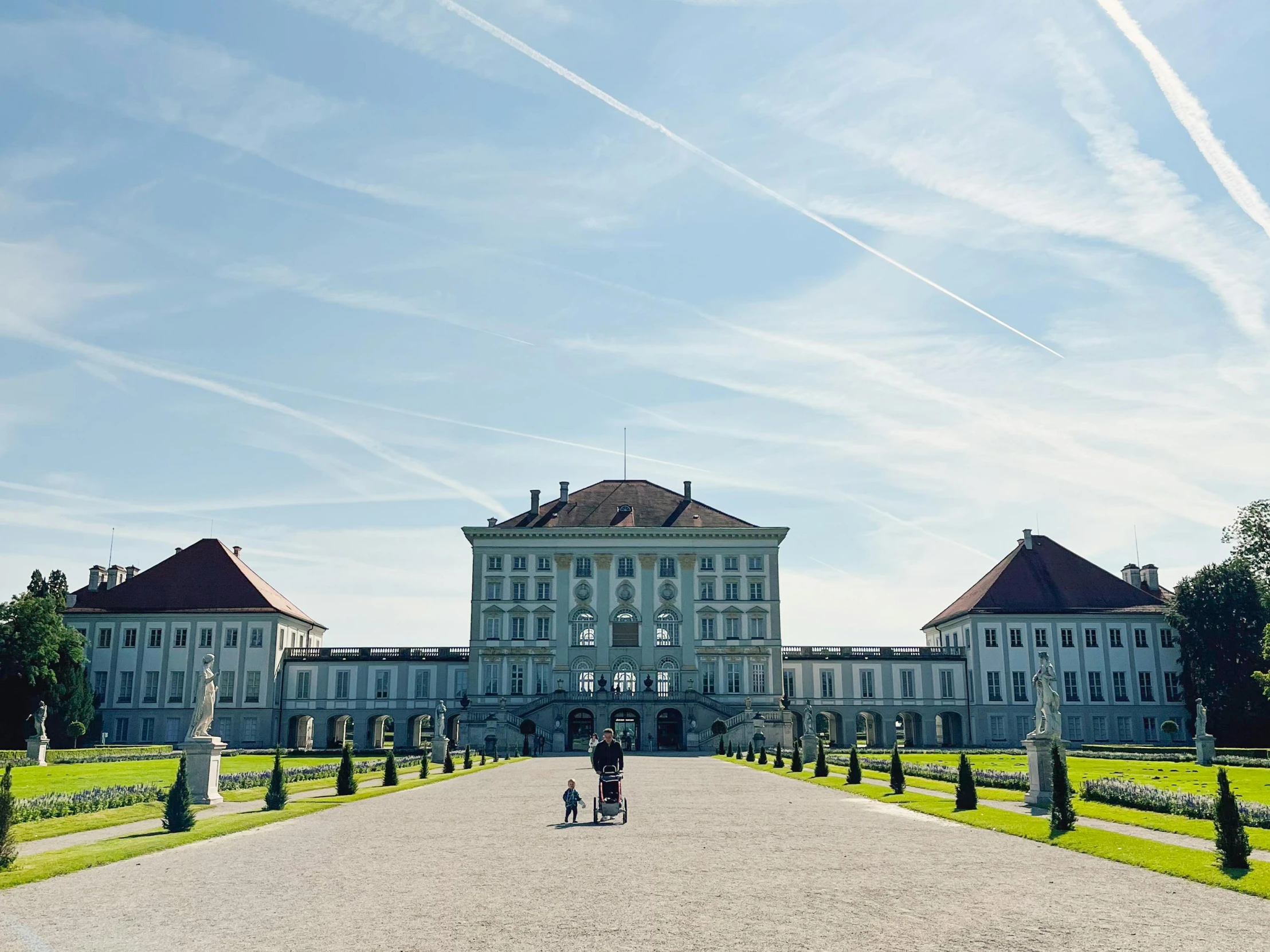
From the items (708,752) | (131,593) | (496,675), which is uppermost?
(131,593)

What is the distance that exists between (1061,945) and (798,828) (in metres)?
10.4

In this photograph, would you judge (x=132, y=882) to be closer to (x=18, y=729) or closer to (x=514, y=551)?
(x=18, y=729)

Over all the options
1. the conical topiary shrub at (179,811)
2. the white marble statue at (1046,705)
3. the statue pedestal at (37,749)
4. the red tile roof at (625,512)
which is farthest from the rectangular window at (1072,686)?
the conical topiary shrub at (179,811)

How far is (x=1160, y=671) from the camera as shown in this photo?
238 ft

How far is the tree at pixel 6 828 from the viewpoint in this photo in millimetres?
14375

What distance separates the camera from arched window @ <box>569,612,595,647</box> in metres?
73.6

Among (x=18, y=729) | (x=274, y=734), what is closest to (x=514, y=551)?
(x=274, y=734)

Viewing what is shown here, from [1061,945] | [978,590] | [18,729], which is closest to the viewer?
[1061,945]

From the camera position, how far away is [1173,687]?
72.1 m

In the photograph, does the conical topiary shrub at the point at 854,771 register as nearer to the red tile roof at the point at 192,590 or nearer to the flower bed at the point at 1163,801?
the flower bed at the point at 1163,801

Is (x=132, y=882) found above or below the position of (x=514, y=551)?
below

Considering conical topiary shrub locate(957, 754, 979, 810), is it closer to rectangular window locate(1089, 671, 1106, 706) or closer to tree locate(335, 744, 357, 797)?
tree locate(335, 744, 357, 797)

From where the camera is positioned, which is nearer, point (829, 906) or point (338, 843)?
point (829, 906)

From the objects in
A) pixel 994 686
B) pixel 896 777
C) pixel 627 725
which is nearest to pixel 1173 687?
pixel 994 686
